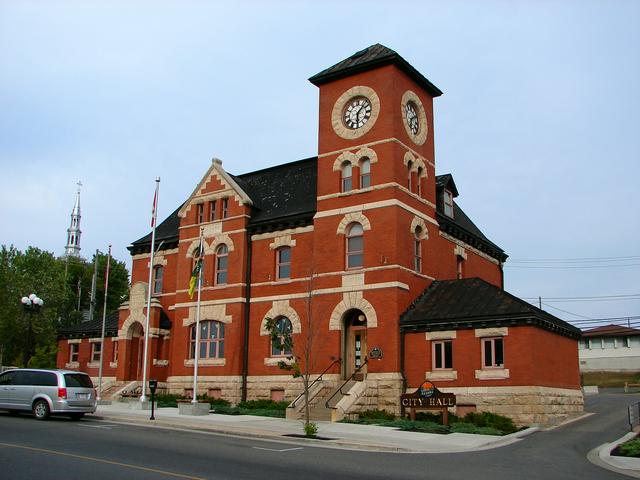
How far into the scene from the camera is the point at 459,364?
28.0m

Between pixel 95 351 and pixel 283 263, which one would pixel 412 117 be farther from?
pixel 95 351

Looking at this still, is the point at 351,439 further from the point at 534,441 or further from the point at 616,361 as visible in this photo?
the point at 616,361

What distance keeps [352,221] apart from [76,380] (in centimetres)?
1403

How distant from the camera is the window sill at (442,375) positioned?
92.1 feet

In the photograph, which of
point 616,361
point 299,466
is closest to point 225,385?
point 299,466

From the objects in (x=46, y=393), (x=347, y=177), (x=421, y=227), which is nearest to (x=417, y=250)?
(x=421, y=227)

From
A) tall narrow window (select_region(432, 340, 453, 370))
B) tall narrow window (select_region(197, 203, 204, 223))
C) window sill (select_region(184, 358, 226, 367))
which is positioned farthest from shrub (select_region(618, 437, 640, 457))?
tall narrow window (select_region(197, 203, 204, 223))

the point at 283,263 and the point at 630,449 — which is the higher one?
the point at 283,263

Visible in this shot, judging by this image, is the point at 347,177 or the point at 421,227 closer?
the point at 421,227

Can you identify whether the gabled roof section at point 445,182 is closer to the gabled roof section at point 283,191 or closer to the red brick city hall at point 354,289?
the red brick city hall at point 354,289

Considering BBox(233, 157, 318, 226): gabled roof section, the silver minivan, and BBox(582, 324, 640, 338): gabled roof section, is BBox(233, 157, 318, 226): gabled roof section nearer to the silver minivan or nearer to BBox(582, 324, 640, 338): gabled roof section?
the silver minivan

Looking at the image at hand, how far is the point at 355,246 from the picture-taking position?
31953mm

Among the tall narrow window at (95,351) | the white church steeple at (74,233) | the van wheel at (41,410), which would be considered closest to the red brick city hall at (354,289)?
the tall narrow window at (95,351)

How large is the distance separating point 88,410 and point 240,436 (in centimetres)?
641
